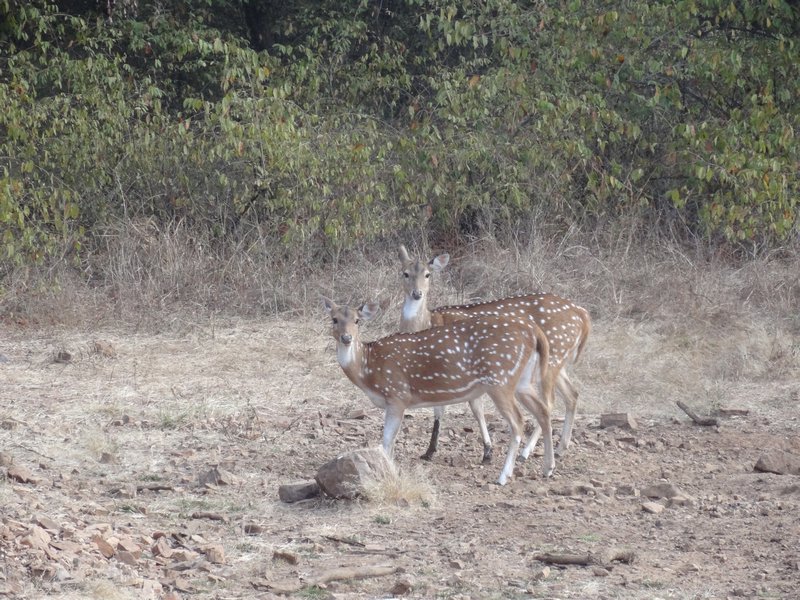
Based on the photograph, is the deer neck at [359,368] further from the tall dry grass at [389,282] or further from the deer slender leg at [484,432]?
the tall dry grass at [389,282]

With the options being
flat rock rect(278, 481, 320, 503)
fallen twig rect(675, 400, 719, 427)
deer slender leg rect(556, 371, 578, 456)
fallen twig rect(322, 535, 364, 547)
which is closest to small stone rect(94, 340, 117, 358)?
deer slender leg rect(556, 371, 578, 456)

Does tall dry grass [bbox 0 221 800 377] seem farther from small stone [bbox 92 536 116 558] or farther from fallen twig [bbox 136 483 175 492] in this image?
small stone [bbox 92 536 116 558]

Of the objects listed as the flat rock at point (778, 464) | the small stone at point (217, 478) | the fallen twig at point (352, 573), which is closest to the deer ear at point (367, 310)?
the small stone at point (217, 478)

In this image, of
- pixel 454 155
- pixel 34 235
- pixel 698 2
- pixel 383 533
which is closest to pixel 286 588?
pixel 383 533

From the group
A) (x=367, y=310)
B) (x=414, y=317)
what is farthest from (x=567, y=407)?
(x=367, y=310)

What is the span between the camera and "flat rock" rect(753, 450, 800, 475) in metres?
8.79

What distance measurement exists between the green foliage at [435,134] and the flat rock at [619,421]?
4.78 m

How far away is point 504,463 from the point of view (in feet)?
30.5

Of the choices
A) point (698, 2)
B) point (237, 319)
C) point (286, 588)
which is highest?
point (698, 2)

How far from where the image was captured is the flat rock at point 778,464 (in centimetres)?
879

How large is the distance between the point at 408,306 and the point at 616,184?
16.7 ft

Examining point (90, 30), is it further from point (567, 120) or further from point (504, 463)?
point (504, 463)

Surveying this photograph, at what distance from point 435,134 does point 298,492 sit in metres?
7.79

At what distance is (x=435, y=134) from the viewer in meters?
15.1
